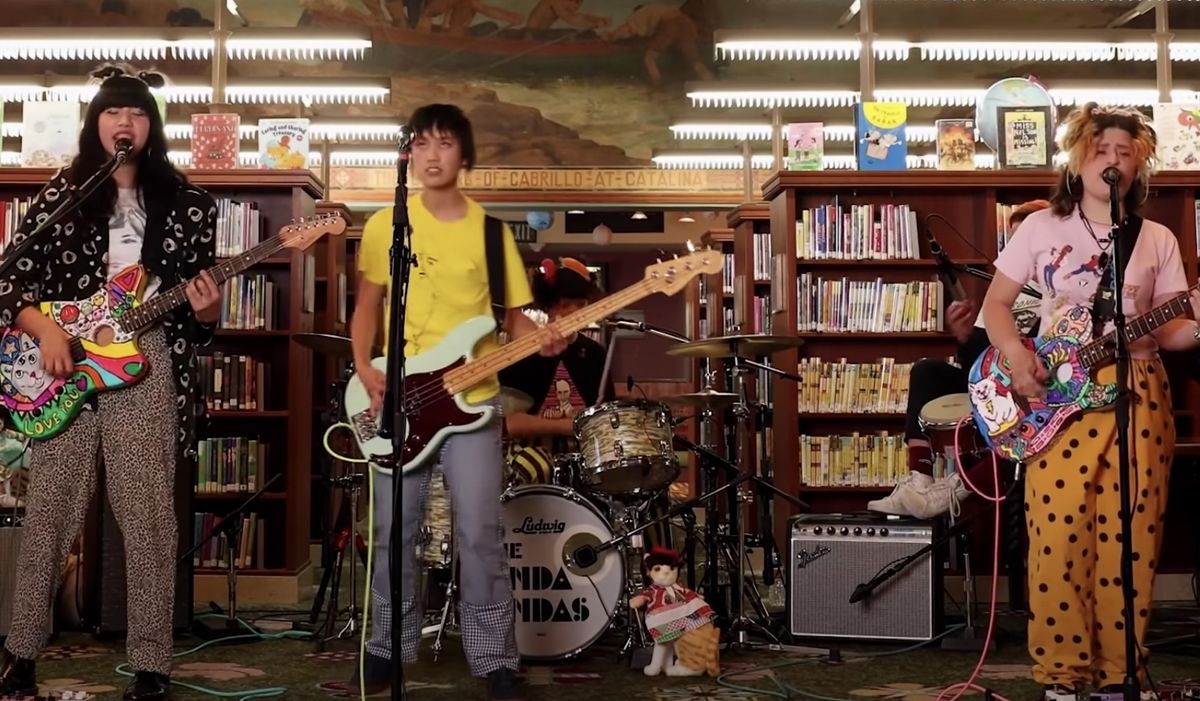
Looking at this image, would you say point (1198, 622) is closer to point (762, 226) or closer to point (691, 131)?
point (762, 226)

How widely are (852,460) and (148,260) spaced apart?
349cm

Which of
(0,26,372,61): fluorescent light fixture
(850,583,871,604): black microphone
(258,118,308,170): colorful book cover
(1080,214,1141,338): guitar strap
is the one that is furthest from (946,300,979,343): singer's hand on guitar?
(0,26,372,61): fluorescent light fixture

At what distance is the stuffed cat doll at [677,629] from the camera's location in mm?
3848

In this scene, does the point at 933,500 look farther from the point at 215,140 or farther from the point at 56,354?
the point at 215,140

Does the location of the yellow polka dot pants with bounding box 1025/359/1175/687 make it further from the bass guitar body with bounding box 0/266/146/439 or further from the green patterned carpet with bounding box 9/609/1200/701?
the bass guitar body with bounding box 0/266/146/439

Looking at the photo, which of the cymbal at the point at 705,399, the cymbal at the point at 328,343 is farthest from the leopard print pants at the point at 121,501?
the cymbal at the point at 705,399

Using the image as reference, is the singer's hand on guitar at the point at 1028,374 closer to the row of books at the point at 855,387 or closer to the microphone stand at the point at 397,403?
the microphone stand at the point at 397,403

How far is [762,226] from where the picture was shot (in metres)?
7.64

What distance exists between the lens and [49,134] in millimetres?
5699

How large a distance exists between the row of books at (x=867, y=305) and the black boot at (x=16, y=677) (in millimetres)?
3586

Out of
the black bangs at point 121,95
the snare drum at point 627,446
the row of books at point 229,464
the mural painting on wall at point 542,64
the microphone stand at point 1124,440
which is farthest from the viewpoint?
the mural painting on wall at point 542,64

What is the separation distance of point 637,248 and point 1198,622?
38.1 feet

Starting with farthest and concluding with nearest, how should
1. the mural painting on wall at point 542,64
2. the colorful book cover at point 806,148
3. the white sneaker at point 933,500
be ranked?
the mural painting on wall at point 542,64, the colorful book cover at point 806,148, the white sneaker at point 933,500

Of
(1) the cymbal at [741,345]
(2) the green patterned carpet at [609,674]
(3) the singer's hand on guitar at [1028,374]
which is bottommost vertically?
(2) the green patterned carpet at [609,674]
